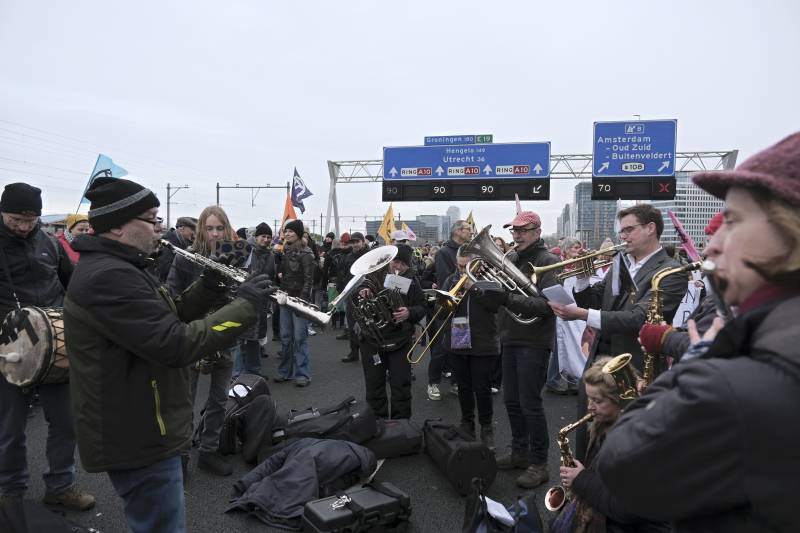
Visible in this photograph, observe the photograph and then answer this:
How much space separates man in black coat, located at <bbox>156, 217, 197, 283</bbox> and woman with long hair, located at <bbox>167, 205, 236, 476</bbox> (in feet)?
4.50

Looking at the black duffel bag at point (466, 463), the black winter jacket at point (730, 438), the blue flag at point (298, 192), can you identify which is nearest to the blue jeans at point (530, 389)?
the black duffel bag at point (466, 463)

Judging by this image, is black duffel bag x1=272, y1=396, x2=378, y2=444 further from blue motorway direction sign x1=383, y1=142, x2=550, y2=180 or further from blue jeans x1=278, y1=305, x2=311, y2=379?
blue motorway direction sign x1=383, y1=142, x2=550, y2=180

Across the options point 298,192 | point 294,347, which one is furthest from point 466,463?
point 298,192

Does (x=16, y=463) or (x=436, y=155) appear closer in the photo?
(x=16, y=463)

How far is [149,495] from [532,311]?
280cm

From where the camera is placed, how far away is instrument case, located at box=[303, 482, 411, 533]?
124 inches

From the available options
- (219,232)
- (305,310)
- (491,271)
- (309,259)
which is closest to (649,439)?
(305,310)

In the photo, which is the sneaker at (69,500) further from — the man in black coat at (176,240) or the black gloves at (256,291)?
the man in black coat at (176,240)

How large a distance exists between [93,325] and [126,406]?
1.21 feet

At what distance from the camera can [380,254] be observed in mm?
4852

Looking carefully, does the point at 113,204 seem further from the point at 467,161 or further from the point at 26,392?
the point at 467,161

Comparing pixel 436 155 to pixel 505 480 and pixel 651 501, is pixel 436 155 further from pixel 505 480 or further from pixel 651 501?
pixel 651 501

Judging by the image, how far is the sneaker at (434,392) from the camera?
649 centimetres

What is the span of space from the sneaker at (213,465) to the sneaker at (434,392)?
9.54 ft
